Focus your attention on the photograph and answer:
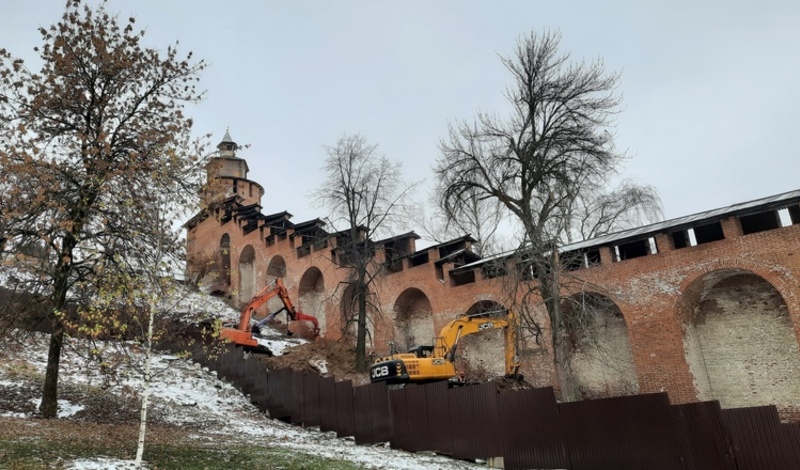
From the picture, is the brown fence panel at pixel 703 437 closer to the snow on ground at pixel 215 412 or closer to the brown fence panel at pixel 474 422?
the brown fence panel at pixel 474 422

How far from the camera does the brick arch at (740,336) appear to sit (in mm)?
15953

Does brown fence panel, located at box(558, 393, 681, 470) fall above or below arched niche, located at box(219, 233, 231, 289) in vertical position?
below

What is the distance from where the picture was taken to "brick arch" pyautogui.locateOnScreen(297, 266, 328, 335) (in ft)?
97.8

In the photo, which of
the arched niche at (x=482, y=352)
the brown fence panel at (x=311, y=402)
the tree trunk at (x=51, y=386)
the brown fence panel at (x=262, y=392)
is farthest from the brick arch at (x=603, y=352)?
the tree trunk at (x=51, y=386)

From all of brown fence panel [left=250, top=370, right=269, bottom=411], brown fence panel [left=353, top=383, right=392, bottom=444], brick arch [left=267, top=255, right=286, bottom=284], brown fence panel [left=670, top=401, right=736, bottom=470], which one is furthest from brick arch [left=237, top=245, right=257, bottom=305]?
brown fence panel [left=670, top=401, right=736, bottom=470]

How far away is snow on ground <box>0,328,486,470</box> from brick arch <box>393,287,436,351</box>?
8.59 metres

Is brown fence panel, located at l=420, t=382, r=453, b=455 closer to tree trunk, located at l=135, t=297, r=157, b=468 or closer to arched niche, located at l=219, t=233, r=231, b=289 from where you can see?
tree trunk, located at l=135, t=297, r=157, b=468

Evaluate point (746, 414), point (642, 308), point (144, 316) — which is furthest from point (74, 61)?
point (642, 308)

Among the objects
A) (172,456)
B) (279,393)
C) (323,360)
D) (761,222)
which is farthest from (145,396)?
(761,222)

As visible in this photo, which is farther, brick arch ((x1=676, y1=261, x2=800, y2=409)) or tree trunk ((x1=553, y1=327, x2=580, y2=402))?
brick arch ((x1=676, y1=261, x2=800, y2=409))

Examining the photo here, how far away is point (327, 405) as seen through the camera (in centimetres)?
1561

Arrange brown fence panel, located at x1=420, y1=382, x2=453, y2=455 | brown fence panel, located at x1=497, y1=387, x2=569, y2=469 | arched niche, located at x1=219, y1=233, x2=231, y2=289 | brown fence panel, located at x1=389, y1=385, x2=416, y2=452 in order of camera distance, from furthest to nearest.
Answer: arched niche, located at x1=219, y1=233, x2=231, y2=289 < brown fence panel, located at x1=389, y1=385, x2=416, y2=452 < brown fence panel, located at x1=420, y1=382, x2=453, y2=455 < brown fence panel, located at x1=497, y1=387, x2=569, y2=469

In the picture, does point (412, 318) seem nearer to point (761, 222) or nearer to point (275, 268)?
point (275, 268)

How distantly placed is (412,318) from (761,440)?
57.8 feet
